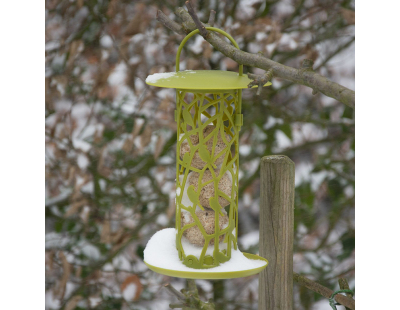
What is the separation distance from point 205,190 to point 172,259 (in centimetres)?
20

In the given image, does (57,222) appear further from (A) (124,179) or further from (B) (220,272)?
(B) (220,272)

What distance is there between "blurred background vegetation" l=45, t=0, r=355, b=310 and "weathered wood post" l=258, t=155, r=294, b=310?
0.79m

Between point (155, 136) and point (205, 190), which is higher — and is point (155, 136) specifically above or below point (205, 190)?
above

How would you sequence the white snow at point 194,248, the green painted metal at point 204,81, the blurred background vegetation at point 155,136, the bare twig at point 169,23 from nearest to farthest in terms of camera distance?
the green painted metal at point 204,81, the white snow at point 194,248, the bare twig at point 169,23, the blurred background vegetation at point 155,136

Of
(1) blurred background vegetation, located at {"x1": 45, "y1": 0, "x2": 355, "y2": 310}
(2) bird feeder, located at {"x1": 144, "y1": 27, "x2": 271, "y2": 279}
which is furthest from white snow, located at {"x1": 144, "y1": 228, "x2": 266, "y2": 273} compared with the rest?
(1) blurred background vegetation, located at {"x1": 45, "y1": 0, "x2": 355, "y2": 310}

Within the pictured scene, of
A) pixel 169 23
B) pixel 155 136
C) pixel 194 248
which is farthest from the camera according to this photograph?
pixel 155 136

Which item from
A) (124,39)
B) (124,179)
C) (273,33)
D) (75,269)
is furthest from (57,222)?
(273,33)

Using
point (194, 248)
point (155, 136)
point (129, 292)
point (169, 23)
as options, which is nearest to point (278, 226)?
point (194, 248)

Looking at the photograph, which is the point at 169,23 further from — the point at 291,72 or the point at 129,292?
the point at 129,292

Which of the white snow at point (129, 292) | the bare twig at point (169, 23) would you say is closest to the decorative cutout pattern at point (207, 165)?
the bare twig at point (169, 23)

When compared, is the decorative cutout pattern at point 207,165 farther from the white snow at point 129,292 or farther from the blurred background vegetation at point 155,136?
the white snow at point 129,292

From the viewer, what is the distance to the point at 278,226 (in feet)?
4.63

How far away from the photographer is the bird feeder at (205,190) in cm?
120

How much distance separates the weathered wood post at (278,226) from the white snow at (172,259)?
0.50 ft
